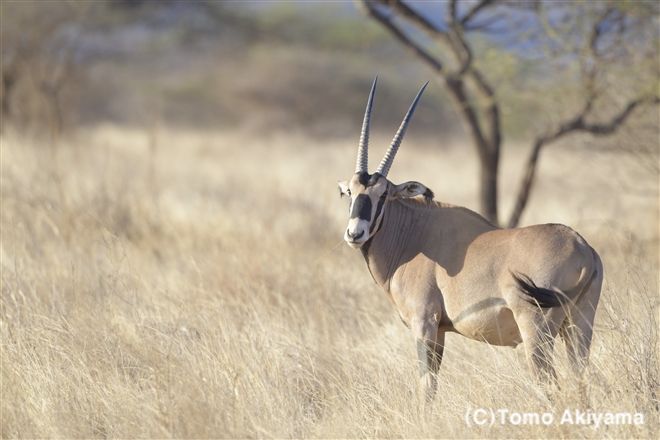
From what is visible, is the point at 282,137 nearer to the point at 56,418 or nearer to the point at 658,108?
the point at 658,108

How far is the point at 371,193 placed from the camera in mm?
4055

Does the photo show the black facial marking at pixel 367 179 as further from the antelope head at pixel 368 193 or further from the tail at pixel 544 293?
the tail at pixel 544 293

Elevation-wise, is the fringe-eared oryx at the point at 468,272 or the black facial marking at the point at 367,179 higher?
the black facial marking at the point at 367,179

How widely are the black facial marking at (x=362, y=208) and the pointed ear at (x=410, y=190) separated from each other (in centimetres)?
27

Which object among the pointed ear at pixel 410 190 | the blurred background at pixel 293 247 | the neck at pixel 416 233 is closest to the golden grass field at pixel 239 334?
the blurred background at pixel 293 247

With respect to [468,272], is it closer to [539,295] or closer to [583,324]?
[539,295]

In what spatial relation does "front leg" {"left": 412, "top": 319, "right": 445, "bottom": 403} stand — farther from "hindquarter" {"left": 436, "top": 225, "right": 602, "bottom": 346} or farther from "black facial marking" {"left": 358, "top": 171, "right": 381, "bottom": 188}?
"black facial marking" {"left": 358, "top": 171, "right": 381, "bottom": 188}

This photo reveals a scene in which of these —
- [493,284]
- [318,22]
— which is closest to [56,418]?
[493,284]

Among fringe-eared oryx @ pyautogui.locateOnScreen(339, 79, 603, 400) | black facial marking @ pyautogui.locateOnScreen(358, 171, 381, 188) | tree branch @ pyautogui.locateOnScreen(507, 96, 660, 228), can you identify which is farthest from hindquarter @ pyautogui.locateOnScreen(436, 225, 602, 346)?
tree branch @ pyautogui.locateOnScreen(507, 96, 660, 228)

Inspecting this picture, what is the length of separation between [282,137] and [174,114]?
14.0m

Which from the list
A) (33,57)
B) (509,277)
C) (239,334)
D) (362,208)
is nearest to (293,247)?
(239,334)

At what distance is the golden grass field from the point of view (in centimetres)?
379

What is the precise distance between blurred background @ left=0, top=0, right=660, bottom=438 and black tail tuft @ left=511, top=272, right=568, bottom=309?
41cm

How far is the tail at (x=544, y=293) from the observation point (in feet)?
11.7
